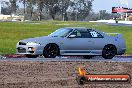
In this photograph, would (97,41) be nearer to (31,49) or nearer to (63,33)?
(63,33)

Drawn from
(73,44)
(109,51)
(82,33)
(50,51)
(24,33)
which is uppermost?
(82,33)

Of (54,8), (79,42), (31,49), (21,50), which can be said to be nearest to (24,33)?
(79,42)

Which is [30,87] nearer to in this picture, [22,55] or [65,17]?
[22,55]

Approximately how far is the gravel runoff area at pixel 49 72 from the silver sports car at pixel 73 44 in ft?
8.31

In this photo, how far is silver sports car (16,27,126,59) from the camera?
19.7 meters

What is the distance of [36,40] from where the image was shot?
1986 cm

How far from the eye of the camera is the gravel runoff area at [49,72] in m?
11.2

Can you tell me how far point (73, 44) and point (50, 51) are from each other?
52.0 inches

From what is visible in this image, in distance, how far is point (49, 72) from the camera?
1434 centimetres

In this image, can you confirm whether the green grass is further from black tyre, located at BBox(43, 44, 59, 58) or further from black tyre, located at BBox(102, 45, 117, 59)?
black tyre, located at BBox(102, 45, 117, 59)

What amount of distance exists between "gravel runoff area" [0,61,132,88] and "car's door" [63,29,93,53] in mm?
2986

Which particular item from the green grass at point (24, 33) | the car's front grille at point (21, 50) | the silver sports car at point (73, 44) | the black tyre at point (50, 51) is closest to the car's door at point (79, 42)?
the silver sports car at point (73, 44)

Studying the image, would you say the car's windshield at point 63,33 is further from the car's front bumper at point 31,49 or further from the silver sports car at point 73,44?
the car's front bumper at point 31,49

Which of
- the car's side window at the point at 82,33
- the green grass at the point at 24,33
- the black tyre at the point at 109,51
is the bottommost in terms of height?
the green grass at the point at 24,33
